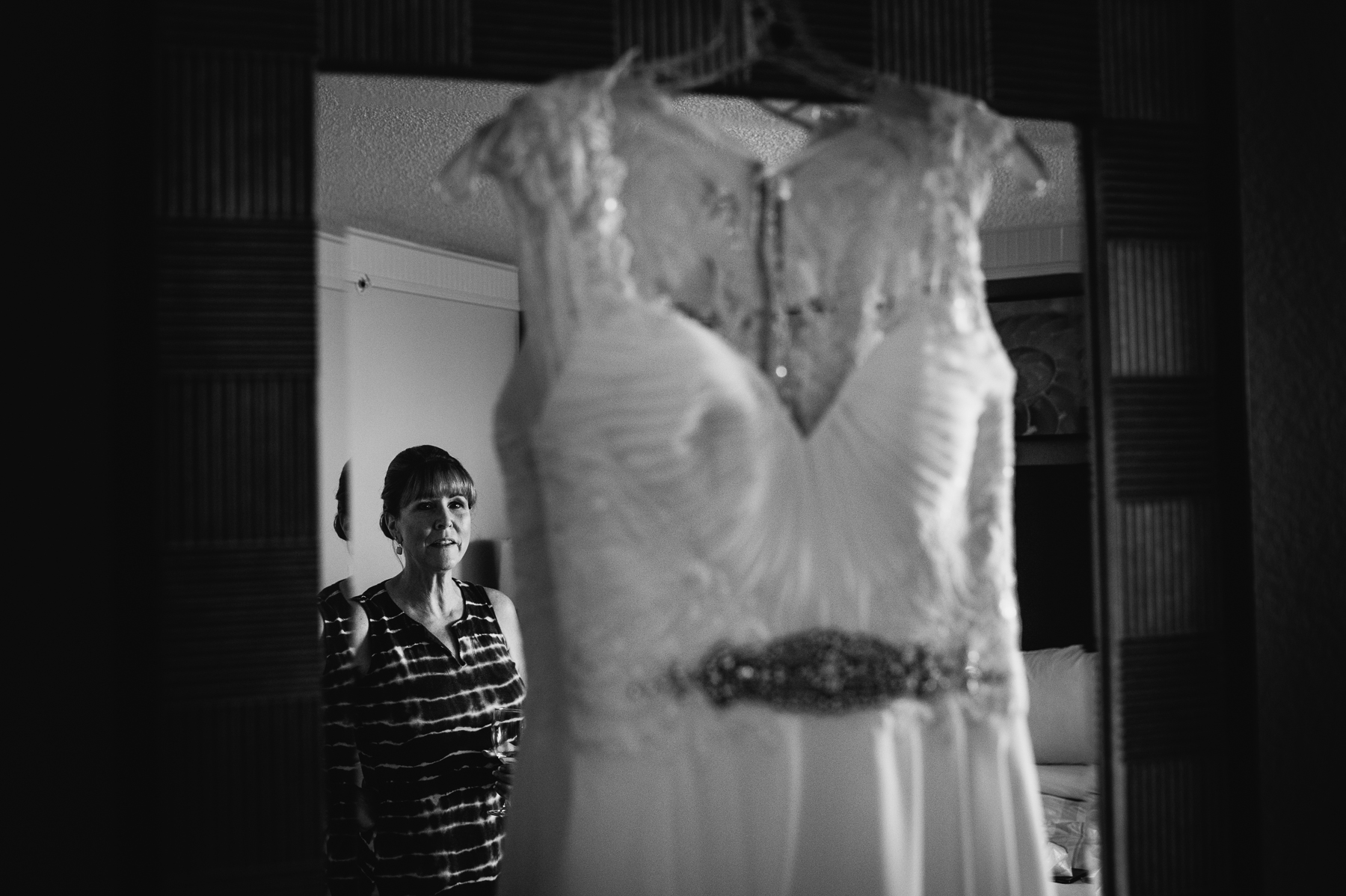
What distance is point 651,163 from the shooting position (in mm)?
1104

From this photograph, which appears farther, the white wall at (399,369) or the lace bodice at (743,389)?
the white wall at (399,369)

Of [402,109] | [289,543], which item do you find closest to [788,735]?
[289,543]

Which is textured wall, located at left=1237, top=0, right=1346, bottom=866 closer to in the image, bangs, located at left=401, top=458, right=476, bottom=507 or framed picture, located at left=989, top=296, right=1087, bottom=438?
framed picture, located at left=989, top=296, right=1087, bottom=438

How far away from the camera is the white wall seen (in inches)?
48.8

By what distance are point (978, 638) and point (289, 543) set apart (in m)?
0.59

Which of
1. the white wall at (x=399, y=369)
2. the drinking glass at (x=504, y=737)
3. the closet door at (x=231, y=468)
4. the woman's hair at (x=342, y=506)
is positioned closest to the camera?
the closet door at (x=231, y=468)

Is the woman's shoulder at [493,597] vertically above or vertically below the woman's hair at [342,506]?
below

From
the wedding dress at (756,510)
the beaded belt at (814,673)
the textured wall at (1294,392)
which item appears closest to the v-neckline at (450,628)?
the wedding dress at (756,510)

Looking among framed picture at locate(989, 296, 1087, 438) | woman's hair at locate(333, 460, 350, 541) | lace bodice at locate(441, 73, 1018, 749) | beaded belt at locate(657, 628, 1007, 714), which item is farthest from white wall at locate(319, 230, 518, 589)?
framed picture at locate(989, 296, 1087, 438)

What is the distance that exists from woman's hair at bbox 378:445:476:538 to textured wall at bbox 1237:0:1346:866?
0.87m

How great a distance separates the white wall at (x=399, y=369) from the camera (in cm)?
124

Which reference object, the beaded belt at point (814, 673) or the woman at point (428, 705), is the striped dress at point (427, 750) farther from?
the beaded belt at point (814, 673)

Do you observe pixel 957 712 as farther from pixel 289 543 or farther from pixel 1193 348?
pixel 289 543

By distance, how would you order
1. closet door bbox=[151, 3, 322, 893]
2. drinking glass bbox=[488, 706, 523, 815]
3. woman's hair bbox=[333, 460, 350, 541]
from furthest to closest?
drinking glass bbox=[488, 706, 523, 815] < woman's hair bbox=[333, 460, 350, 541] < closet door bbox=[151, 3, 322, 893]
